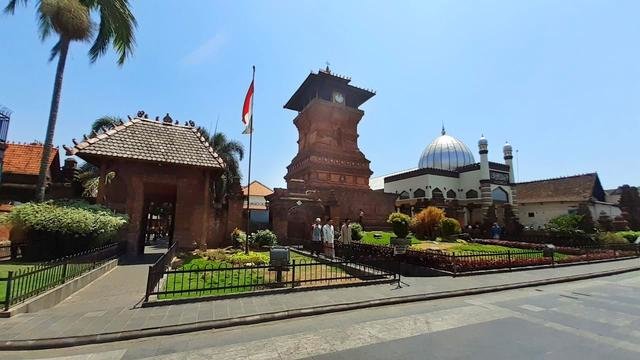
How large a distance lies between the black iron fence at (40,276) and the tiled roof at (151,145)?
16.8ft

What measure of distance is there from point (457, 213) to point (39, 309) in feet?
113

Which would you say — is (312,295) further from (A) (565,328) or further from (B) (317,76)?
(B) (317,76)

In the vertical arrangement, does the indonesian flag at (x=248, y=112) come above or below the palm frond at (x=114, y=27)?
below

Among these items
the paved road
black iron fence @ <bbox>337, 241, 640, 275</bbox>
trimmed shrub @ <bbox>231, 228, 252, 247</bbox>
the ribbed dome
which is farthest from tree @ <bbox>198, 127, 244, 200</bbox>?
the ribbed dome

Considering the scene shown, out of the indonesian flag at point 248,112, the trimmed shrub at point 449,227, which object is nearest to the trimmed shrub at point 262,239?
the indonesian flag at point 248,112

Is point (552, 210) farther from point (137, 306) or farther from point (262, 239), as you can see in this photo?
point (137, 306)

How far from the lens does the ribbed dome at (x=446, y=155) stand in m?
51.4

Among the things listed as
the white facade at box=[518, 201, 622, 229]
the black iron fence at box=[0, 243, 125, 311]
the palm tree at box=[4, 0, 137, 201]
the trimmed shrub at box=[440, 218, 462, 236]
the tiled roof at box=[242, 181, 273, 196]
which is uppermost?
the palm tree at box=[4, 0, 137, 201]

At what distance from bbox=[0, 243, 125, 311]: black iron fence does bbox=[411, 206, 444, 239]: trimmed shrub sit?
22.1 metres

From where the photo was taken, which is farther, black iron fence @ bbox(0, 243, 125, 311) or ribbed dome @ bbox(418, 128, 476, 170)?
ribbed dome @ bbox(418, 128, 476, 170)

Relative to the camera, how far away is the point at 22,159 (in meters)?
23.8

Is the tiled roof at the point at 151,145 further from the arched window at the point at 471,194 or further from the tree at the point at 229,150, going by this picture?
the arched window at the point at 471,194

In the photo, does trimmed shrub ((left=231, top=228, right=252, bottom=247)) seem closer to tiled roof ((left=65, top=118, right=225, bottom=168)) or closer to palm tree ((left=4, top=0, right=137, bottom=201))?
tiled roof ((left=65, top=118, right=225, bottom=168))

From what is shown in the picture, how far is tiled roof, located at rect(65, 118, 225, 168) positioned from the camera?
1351cm
